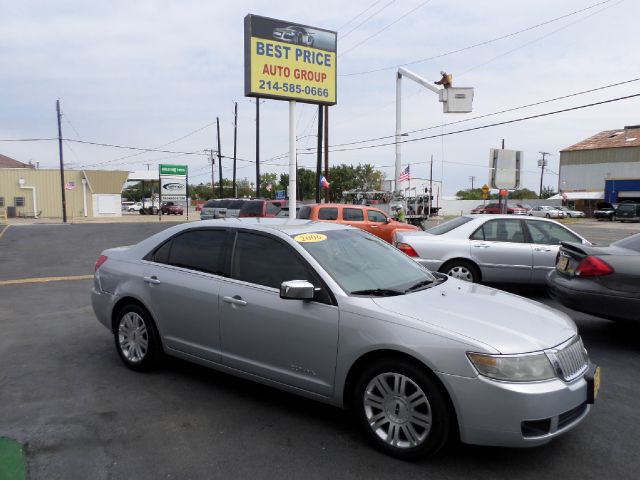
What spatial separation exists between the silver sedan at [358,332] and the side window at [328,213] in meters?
9.01

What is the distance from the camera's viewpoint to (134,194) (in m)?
129

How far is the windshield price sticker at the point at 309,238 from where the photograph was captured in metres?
3.97

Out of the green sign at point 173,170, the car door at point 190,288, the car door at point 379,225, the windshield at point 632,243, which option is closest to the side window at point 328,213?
Result: the car door at point 379,225

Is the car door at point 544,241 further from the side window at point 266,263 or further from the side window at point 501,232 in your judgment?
the side window at point 266,263

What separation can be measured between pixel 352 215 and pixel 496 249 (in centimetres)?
625

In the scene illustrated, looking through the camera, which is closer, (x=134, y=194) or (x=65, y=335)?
(x=65, y=335)

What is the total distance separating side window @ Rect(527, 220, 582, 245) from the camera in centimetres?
827

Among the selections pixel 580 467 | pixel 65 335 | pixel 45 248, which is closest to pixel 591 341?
pixel 580 467

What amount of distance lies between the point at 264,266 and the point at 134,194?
134534 millimetres

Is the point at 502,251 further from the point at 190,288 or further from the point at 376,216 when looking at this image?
the point at 376,216

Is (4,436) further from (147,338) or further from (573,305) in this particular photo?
(573,305)

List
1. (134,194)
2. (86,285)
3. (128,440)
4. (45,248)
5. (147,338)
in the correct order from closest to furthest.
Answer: (128,440)
(147,338)
(86,285)
(45,248)
(134,194)

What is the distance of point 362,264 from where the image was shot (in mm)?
4055

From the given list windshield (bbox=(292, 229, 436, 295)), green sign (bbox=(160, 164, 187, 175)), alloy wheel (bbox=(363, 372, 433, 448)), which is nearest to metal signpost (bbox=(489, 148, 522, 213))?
windshield (bbox=(292, 229, 436, 295))
